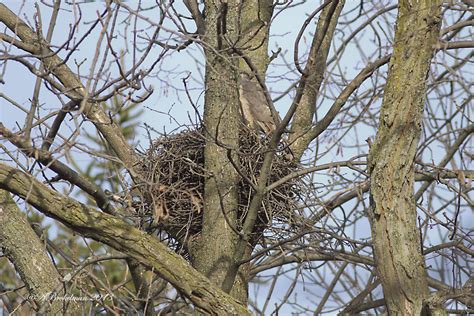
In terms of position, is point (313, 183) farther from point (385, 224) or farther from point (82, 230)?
point (82, 230)

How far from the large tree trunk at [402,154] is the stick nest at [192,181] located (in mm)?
1121

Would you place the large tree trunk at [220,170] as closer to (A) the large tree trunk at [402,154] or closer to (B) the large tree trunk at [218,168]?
(B) the large tree trunk at [218,168]

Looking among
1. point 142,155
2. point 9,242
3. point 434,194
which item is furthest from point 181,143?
point 434,194

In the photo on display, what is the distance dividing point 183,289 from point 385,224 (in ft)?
3.45

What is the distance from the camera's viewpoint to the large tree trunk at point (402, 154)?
3.99 m

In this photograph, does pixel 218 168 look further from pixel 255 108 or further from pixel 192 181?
pixel 255 108

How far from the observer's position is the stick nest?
5.20m

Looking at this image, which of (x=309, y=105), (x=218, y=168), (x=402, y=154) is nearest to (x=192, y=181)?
(x=218, y=168)

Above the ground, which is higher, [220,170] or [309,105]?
[309,105]

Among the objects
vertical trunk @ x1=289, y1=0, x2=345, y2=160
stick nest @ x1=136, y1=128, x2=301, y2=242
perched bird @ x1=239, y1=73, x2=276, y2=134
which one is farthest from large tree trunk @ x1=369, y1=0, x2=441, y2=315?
perched bird @ x1=239, y1=73, x2=276, y2=134

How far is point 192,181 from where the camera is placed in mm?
5391

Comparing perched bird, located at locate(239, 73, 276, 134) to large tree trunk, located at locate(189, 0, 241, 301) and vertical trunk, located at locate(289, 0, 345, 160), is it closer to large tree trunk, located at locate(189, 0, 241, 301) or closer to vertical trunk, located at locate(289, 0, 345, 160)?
vertical trunk, located at locate(289, 0, 345, 160)

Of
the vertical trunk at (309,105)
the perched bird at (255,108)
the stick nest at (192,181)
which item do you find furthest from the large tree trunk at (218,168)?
the perched bird at (255,108)

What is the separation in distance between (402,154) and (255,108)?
7.59 ft
